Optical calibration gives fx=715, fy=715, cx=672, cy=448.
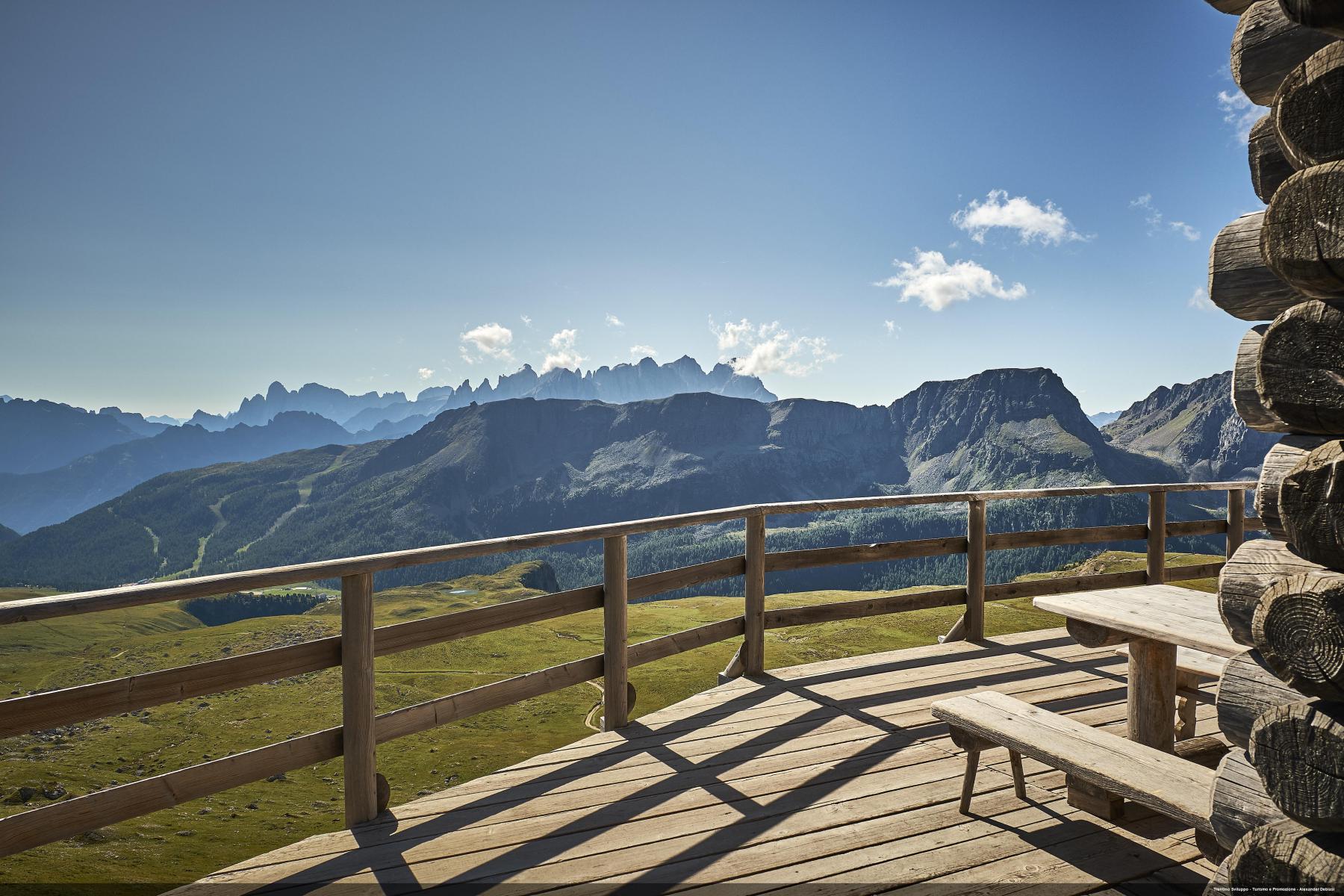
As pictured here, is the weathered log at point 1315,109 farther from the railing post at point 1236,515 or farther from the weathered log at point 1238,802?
the railing post at point 1236,515

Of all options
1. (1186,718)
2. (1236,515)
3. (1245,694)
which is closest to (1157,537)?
(1236,515)

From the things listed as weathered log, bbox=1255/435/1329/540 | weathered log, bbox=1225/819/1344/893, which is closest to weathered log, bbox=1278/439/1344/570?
weathered log, bbox=1255/435/1329/540

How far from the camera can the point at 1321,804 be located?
59.8 inches

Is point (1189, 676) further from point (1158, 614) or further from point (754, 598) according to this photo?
point (754, 598)

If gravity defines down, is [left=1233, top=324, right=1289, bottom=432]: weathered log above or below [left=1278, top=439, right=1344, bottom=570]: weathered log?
above

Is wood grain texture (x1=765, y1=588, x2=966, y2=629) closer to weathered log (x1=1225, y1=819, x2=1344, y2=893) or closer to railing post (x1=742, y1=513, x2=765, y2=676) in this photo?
railing post (x1=742, y1=513, x2=765, y2=676)

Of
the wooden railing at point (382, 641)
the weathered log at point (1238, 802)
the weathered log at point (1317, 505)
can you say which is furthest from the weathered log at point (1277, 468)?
the wooden railing at point (382, 641)

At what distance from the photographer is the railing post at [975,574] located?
5.95 m

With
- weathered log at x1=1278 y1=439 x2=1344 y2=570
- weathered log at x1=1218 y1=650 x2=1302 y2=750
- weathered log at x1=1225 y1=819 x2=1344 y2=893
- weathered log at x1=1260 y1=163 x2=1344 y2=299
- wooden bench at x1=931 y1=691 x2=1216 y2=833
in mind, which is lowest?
wooden bench at x1=931 y1=691 x2=1216 y2=833

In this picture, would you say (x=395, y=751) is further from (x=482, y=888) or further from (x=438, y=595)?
(x=438, y=595)

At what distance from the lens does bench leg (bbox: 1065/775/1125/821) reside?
3.05m

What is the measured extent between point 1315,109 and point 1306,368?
0.57m

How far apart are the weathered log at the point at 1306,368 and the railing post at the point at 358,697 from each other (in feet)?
10.4

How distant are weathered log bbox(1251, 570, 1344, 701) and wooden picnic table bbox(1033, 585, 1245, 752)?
1560 millimetres
